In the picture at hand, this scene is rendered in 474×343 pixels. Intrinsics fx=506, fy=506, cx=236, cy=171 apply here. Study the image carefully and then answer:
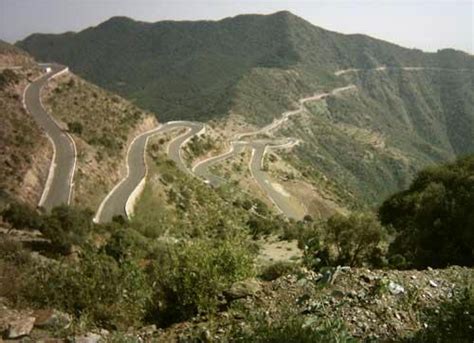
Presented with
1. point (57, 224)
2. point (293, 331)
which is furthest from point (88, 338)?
point (57, 224)

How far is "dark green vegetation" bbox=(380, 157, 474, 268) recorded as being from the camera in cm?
2025

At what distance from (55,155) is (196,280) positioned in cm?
3547

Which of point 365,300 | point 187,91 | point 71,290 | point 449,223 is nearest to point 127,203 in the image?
point 449,223

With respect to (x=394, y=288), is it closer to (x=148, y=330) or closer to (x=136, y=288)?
(x=148, y=330)

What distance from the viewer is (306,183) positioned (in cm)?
7344

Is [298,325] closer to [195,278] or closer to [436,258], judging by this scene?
[195,278]

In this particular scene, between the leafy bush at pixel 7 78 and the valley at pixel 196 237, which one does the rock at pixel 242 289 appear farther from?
the leafy bush at pixel 7 78

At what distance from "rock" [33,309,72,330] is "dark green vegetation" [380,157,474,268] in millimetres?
14521

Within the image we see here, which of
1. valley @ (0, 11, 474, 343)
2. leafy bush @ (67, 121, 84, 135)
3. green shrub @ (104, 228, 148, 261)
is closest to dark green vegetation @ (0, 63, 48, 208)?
valley @ (0, 11, 474, 343)

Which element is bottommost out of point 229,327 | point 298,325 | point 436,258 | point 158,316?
point 436,258

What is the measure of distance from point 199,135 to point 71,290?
62.4 metres

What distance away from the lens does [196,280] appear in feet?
31.9

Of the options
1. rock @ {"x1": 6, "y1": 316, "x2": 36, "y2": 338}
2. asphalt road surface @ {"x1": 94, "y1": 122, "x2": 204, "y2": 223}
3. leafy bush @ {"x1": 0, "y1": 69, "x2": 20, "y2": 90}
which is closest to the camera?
rock @ {"x1": 6, "y1": 316, "x2": 36, "y2": 338}

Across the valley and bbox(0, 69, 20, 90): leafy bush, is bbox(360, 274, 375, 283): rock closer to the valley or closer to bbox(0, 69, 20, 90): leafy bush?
the valley
